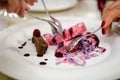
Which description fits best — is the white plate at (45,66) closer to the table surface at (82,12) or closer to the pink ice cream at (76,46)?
the pink ice cream at (76,46)

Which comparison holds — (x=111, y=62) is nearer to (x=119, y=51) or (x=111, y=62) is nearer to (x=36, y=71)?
(x=119, y=51)

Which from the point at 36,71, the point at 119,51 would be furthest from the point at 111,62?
the point at 36,71

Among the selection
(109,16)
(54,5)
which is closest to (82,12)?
(54,5)

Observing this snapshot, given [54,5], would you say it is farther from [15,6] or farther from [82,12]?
[15,6]

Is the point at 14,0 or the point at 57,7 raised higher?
the point at 57,7

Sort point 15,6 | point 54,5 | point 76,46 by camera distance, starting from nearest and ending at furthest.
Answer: point 15,6 < point 76,46 < point 54,5

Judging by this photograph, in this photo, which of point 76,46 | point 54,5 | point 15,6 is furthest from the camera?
point 54,5
